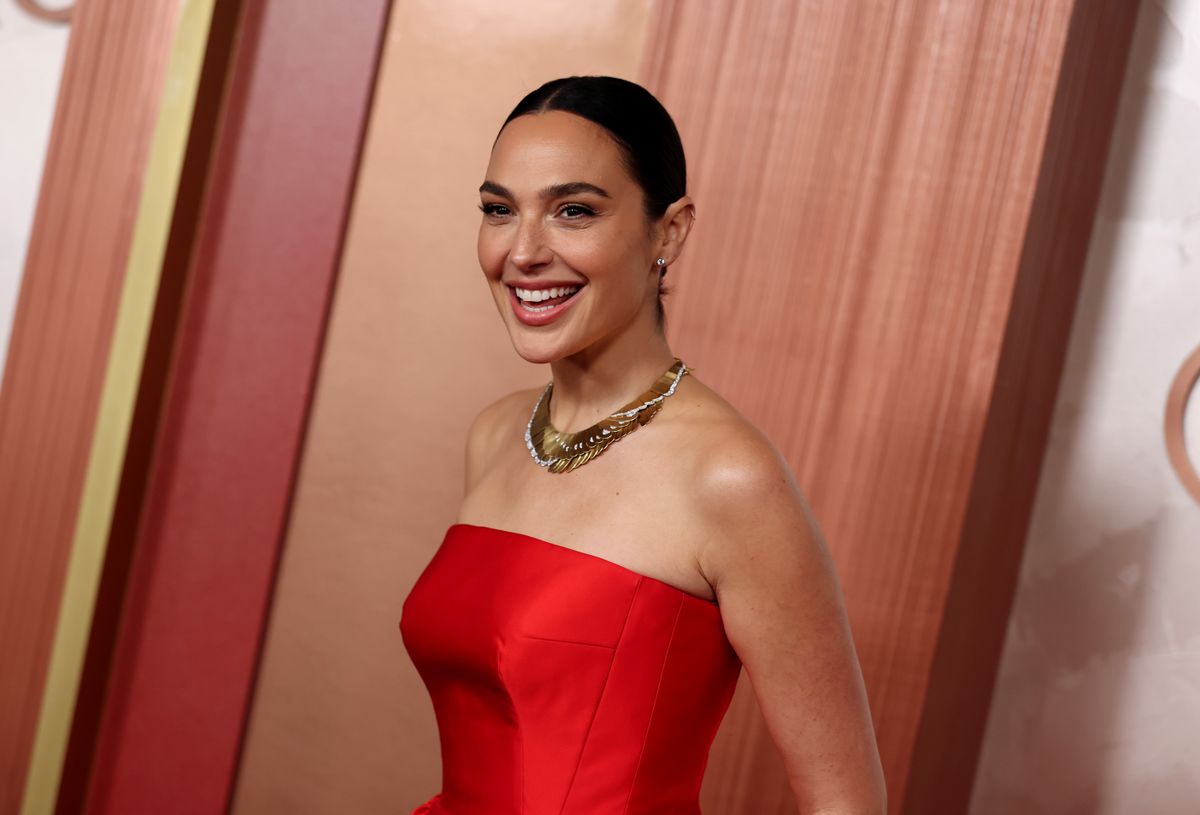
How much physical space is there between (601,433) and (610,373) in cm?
8

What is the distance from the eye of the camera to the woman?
1374 millimetres

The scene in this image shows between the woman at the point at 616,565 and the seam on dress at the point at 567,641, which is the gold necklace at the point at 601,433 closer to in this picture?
the woman at the point at 616,565

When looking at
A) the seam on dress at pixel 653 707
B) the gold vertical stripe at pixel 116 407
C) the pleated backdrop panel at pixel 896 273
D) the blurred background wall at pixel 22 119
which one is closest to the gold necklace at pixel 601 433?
the seam on dress at pixel 653 707

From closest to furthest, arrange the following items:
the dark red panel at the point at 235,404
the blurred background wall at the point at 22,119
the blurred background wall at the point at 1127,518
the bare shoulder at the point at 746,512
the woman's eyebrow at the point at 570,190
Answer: the bare shoulder at the point at 746,512, the woman's eyebrow at the point at 570,190, the blurred background wall at the point at 1127,518, the dark red panel at the point at 235,404, the blurred background wall at the point at 22,119

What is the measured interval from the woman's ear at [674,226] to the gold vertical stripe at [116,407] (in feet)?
4.15

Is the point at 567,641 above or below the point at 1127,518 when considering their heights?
below

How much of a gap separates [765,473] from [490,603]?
1.16ft

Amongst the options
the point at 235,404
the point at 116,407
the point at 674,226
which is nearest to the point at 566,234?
the point at 674,226

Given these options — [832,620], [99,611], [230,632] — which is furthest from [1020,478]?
[99,611]

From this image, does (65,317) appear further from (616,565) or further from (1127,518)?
(1127,518)

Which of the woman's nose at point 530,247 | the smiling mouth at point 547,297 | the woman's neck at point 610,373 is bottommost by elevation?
the woman's neck at point 610,373

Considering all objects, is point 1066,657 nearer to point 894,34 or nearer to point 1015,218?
point 1015,218

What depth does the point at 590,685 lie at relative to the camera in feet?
4.64

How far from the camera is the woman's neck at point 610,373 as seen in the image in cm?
156
